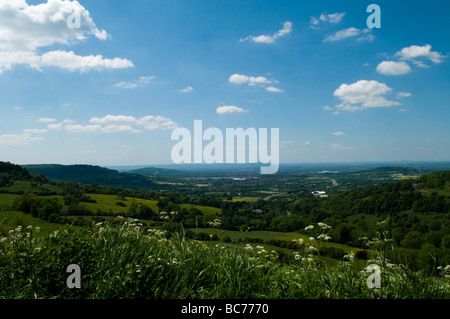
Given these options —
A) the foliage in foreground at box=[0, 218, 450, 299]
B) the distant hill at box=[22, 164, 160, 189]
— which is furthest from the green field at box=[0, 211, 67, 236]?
the distant hill at box=[22, 164, 160, 189]

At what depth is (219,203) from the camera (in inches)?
2817

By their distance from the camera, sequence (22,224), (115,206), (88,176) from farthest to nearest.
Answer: (88,176), (115,206), (22,224)

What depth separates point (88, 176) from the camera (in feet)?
513

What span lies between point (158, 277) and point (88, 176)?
174m

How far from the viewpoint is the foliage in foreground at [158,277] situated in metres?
3.07

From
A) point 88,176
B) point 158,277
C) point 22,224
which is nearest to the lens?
point 158,277

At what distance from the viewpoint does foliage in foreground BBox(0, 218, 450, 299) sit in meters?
3.07

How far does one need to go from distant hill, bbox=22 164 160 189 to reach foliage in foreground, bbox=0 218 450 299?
464ft

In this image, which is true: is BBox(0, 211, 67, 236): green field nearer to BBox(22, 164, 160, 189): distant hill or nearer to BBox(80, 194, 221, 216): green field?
BBox(80, 194, 221, 216): green field

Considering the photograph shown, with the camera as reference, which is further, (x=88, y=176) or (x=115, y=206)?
(x=88, y=176)

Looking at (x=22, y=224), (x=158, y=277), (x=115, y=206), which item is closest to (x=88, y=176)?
(x=115, y=206)

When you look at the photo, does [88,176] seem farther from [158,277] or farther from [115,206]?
[158,277]
